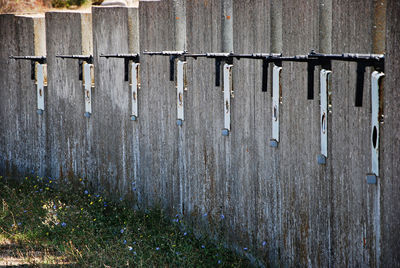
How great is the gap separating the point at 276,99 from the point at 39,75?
19.2ft

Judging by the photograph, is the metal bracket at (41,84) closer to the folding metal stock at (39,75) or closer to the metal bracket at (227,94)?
the folding metal stock at (39,75)

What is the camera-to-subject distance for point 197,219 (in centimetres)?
777

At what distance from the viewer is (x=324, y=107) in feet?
16.7

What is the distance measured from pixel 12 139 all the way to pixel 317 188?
294 inches

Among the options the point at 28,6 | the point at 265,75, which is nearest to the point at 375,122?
the point at 265,75

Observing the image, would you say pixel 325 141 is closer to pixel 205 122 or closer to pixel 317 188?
pixel 317 188

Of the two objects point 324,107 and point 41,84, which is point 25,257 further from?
point 41,84

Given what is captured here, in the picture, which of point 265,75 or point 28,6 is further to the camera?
point 28,6

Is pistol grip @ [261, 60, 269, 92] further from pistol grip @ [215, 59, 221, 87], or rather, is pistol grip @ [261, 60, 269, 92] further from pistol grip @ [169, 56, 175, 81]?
pistol grip @ [169, 56, 175, 81]

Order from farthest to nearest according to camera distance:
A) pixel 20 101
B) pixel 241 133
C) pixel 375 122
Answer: pixel 20 101 < pixel 241 133 < pixel 375 122

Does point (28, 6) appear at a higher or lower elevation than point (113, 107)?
higher

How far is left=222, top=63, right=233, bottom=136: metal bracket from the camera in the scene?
6980 millimetres

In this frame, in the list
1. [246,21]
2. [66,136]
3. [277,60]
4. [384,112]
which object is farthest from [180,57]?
[384,112]

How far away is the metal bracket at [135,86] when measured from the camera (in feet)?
29.4
